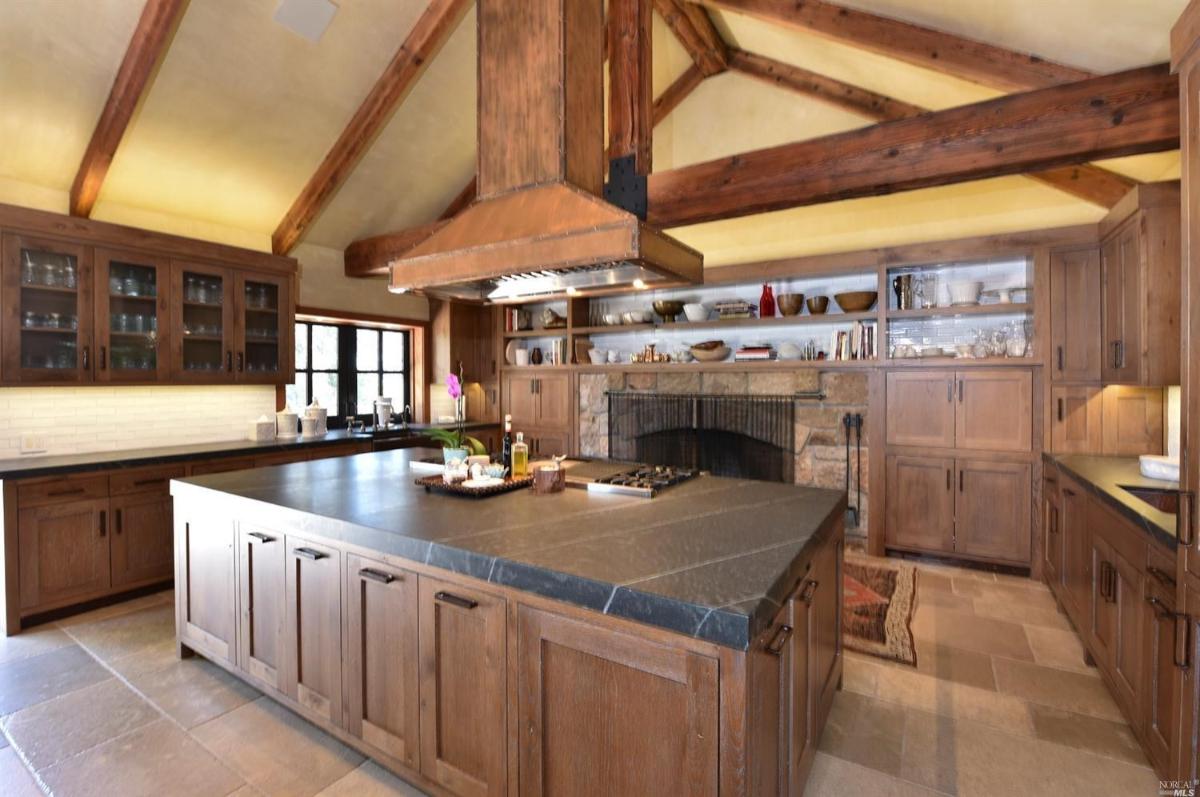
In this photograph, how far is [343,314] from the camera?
17.9 feet

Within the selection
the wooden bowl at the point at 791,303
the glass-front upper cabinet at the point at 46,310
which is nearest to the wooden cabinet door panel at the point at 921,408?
the wooden bowl at the point at 791,303

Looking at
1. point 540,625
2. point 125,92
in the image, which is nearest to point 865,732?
point 540,625

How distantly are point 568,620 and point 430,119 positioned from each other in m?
4.62

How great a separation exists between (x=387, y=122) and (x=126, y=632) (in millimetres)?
3896

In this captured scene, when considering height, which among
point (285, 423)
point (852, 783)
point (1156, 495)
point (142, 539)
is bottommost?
point (852, 783)

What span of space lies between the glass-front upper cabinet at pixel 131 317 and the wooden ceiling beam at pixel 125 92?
39cm

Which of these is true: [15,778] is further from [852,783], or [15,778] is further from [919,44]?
[919,44]

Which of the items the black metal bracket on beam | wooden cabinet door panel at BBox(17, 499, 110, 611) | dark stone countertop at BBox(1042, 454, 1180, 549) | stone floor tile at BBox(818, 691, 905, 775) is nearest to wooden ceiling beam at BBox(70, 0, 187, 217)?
wooden cabinet door panel at BBox(17, 499, 110, 611)

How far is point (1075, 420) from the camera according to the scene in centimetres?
377

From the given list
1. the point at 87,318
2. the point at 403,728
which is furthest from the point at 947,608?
the point at 87,318

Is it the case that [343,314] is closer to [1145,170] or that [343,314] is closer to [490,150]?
[490,150]

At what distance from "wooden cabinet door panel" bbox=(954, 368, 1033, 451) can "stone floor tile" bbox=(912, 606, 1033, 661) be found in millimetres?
1369

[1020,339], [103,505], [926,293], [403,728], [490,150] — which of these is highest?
[490,150]

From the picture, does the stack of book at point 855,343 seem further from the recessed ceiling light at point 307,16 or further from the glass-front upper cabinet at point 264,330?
the glass-front upper cabinet at point 264,330
